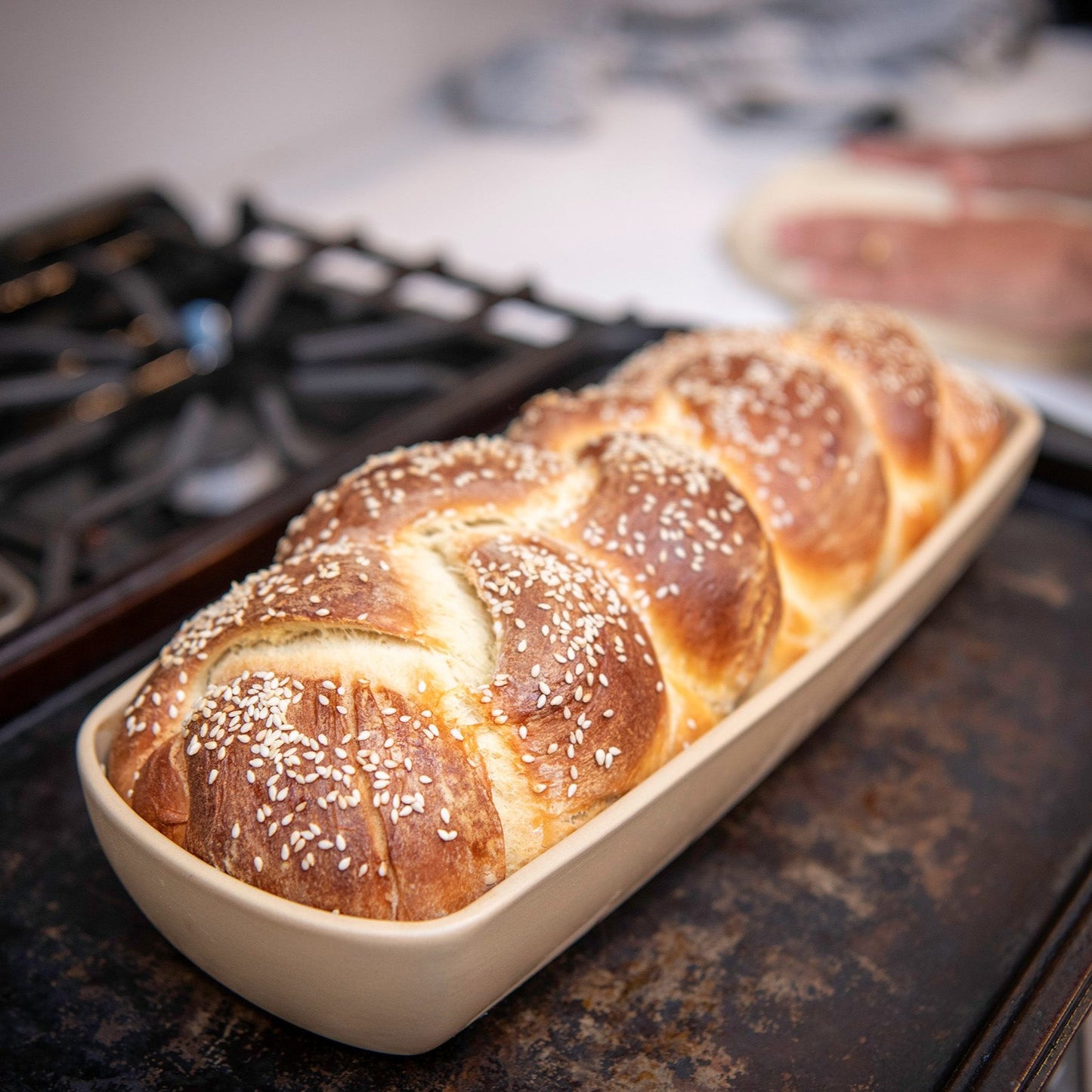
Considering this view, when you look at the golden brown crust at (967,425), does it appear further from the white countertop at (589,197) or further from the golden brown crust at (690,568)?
the white countertop at (589,197)

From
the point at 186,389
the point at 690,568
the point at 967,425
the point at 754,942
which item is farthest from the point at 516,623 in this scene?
the point at 186,389

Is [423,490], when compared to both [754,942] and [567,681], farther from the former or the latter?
[754,942]

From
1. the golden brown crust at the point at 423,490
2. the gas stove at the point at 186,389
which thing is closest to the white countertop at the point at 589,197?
the gas stove at the point at 186,389

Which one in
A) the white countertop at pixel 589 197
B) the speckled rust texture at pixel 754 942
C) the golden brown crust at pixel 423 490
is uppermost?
the golden brown crust at pixel 423 490

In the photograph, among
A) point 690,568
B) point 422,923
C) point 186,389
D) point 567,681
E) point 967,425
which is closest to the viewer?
point 422,923

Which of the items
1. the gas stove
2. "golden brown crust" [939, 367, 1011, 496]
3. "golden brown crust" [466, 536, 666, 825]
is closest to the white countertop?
the gas stove

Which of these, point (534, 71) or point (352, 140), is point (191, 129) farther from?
point (534, 71)

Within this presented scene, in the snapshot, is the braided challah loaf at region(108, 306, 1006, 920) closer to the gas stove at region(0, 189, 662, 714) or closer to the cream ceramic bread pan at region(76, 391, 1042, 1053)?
the cream ceramic bread pan at region(76, 391, 1042, 1053)
